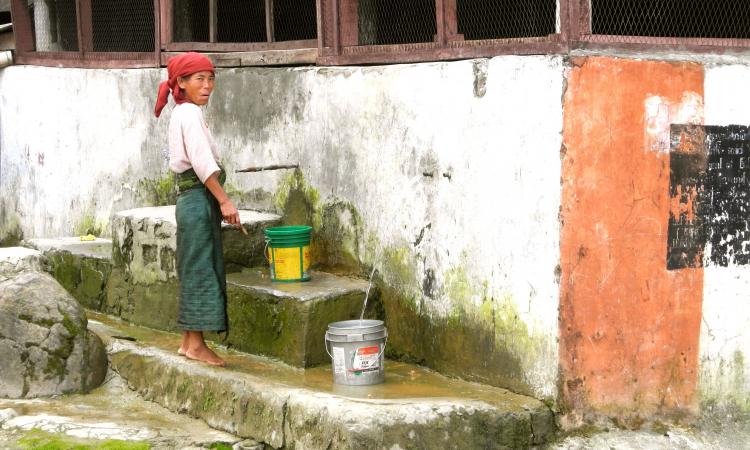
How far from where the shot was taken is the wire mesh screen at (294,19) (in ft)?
27.0

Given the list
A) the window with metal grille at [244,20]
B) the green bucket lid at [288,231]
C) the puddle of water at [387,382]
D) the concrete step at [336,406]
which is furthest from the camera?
the window with metal grille at [244,20]

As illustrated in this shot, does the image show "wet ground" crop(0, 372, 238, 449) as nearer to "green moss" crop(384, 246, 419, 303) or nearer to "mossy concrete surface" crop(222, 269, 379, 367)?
"mossy concrete surface" crop(222, 269, 379, 367)

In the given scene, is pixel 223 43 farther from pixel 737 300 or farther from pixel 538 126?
pixel 737 300

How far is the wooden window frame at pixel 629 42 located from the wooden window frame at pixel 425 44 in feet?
0.19

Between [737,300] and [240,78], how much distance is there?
3.81 meters

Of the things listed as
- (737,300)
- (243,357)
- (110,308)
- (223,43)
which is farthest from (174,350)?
(737,300)

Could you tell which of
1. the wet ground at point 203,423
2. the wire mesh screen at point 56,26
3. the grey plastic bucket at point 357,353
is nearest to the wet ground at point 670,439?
the wet ground at point 203,423

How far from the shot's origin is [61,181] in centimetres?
1009

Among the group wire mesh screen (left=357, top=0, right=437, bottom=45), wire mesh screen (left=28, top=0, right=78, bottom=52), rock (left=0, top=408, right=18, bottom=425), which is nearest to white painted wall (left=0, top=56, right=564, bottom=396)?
wire mesh screen (left=357, top=0, right=437, bottom=45)

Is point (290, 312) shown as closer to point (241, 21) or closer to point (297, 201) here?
point (297, 201)

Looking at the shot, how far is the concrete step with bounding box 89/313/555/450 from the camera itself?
5.28 metres

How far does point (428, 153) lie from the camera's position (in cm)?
622

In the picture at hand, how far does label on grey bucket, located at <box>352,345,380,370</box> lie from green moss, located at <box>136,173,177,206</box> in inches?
126

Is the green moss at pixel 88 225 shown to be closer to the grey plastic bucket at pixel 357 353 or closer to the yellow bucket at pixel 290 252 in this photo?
the yellow bucket at pixel 290 252
